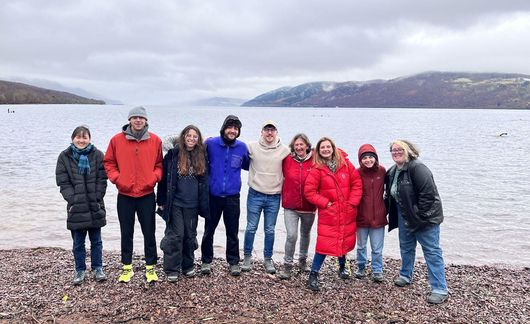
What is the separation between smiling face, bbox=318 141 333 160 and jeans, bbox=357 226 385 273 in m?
1.66

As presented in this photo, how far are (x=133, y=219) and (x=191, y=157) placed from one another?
1.53 metres

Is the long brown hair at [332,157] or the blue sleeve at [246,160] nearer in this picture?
the long brown hair at [332,157]

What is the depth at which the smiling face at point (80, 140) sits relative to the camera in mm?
6977

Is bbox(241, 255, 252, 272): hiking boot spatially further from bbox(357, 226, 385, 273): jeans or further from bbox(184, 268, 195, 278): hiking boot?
bbox(357, 226, 385, 273): jeans

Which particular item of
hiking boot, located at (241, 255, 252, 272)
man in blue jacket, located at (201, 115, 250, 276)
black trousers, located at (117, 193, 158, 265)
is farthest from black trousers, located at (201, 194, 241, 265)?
black trousers, located at (117, 193, 158, 265)

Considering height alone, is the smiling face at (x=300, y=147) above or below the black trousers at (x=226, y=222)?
above

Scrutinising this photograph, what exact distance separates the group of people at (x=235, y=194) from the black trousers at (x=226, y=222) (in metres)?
0.02

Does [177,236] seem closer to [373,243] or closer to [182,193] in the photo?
[182,193]

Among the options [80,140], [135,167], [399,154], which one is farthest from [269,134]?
[80,140]

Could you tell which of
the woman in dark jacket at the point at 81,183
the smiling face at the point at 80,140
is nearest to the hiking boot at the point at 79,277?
the woman in dark jacket at the point at 81,183

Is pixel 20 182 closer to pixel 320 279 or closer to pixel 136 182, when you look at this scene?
pixel 136 182

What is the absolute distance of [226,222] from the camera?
7.92 m

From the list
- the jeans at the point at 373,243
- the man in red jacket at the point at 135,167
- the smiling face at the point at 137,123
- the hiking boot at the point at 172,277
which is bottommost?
the hiking boot at the point at 172,277

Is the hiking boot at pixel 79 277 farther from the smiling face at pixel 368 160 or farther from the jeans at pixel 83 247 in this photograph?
the smiling face at pixel 368 160
